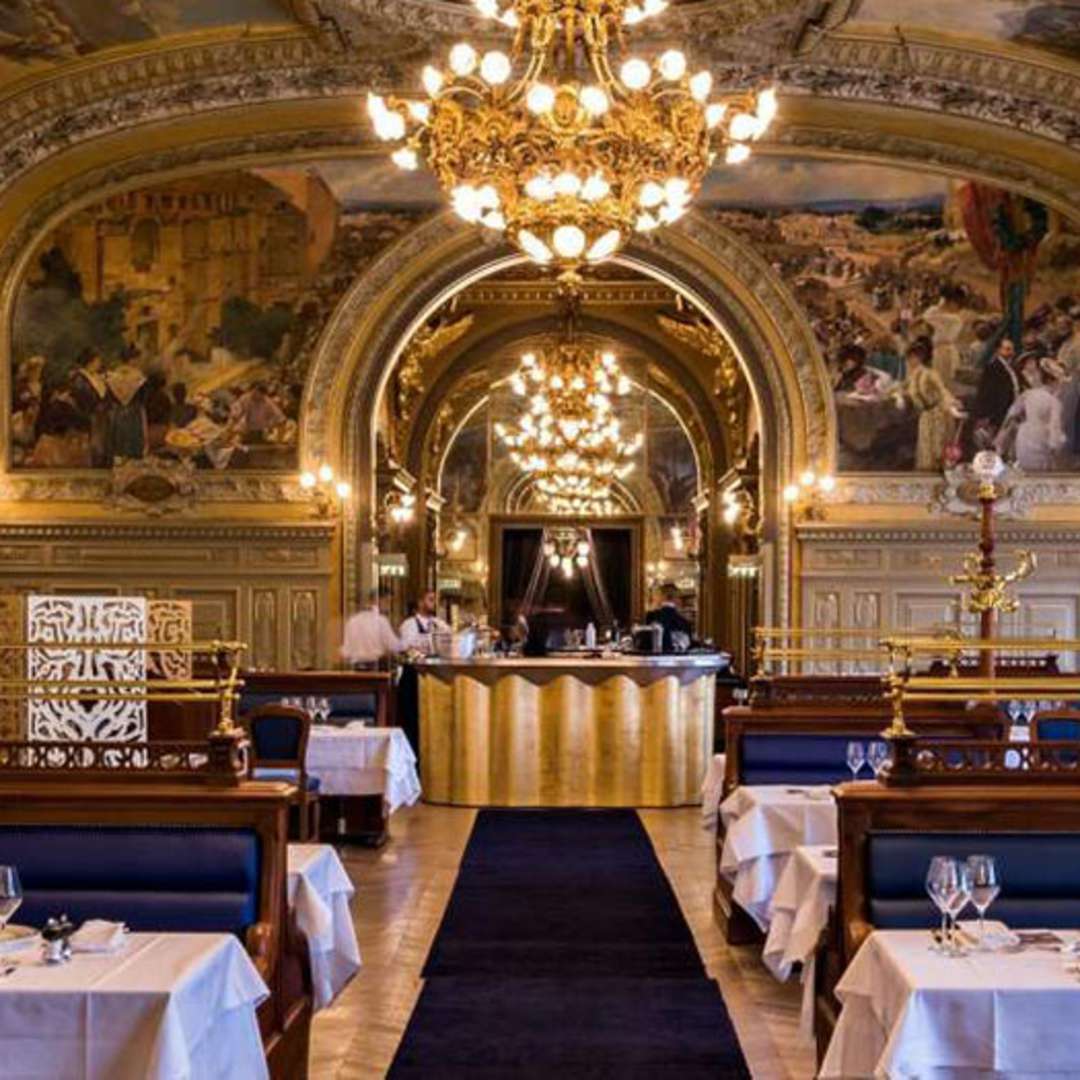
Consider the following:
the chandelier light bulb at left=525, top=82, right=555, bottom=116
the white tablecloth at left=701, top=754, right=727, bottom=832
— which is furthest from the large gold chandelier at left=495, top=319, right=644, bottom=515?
the chandelier light bulb at left=525, top=82, right=555, bottom=116

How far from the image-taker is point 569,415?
2469 cm

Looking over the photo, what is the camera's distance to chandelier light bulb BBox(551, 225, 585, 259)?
9.76 metres

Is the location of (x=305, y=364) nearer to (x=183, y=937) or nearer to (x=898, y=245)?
(x=898, y=245)

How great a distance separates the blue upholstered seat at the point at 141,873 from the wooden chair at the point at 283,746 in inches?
193

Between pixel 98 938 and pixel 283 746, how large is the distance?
6152mm

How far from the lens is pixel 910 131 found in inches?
652

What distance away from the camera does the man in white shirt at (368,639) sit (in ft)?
53.9

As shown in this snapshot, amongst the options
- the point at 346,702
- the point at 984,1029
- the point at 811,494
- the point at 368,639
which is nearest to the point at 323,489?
the point at 368,639

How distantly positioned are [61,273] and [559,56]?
23.6 ft

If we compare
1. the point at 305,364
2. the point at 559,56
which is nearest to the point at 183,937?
the point at 559,56

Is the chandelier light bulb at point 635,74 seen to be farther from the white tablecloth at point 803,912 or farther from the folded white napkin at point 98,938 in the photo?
the folded white napkin at point 98,938

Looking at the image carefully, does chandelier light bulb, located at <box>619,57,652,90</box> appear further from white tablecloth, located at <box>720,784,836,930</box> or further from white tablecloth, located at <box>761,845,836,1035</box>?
white tablecloth, located at <box>761,845,836,1035</box>

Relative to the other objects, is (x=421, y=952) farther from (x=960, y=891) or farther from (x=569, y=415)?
(x=569, y=415)

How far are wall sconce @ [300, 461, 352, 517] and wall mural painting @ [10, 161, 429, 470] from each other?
261 mm
